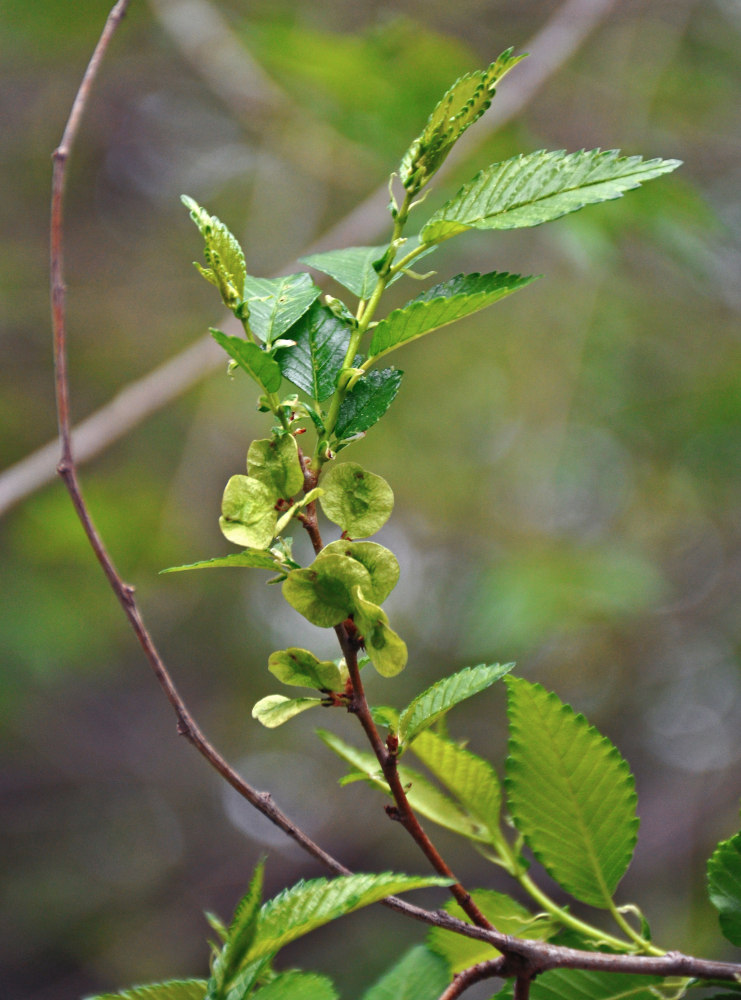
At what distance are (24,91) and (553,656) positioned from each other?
2287 millimetres

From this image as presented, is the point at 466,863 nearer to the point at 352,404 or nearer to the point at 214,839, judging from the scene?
the point at 214,839

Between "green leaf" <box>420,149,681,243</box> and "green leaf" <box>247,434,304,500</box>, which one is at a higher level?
"green leaf" <box>420,149,681,243</box>

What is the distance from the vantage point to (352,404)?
0.28m

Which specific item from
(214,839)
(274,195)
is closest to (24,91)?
(274,195)

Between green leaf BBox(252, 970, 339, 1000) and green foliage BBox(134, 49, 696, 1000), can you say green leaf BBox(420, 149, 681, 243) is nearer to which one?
green foliage BBox(134, 49, 696, 1000)

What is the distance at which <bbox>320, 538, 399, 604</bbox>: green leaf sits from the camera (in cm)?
26

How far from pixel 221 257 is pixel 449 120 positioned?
3.5 inches

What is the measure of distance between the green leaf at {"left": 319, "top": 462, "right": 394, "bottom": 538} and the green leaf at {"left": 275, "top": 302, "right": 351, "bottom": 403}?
0.03 m

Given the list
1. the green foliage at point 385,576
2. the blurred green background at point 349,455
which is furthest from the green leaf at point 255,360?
the blurred green background at point 349,455

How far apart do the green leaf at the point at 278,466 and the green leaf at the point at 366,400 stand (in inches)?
0.7

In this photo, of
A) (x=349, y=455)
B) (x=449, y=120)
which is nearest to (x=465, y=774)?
(x=449, y=120)

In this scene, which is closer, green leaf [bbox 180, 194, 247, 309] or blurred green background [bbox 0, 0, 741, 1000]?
green leaf [bbox 180, 194, 247, 309]

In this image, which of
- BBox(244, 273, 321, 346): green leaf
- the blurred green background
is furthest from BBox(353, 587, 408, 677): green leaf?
the blurred green background

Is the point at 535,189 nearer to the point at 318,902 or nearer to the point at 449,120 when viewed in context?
the point at 449,120
